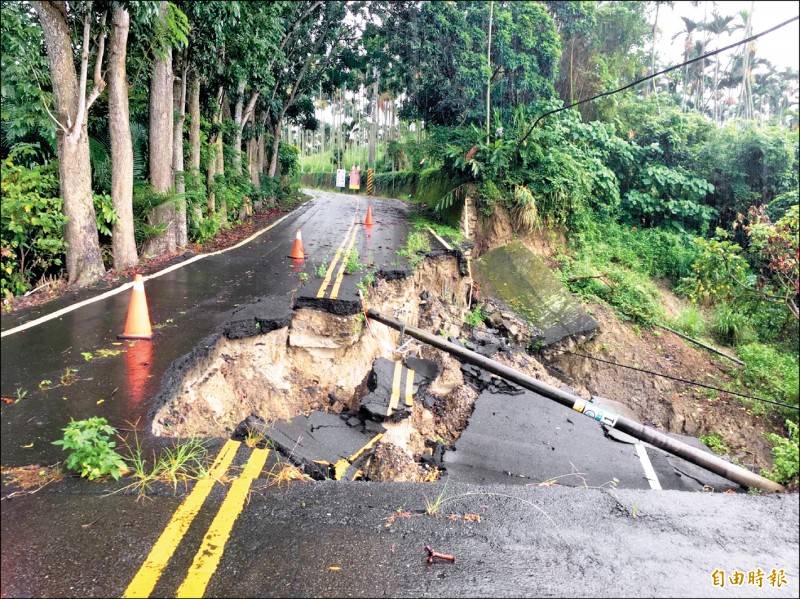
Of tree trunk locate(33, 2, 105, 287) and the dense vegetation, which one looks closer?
the dense vegetation

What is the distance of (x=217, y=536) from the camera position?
2762 millimetres

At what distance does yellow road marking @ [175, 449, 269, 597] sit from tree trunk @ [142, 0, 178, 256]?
29.9 feet

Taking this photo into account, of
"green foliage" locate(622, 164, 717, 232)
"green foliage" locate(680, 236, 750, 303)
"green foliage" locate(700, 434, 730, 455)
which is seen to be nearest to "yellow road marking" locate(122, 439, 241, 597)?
"green foliage" locate(680, 236, 750, 303)

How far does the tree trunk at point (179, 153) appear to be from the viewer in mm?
12055

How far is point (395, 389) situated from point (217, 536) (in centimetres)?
450

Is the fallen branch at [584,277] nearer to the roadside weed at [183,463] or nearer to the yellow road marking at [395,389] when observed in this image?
the yellow road marking at [395,389]

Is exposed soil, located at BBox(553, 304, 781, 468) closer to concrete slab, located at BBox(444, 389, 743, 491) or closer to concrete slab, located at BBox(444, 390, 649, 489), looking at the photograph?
concrete slab, located at BBox(444, 389, 743, 491)

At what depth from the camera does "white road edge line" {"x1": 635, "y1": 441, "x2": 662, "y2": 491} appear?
6111 mm

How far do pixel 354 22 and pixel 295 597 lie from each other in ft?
19.6

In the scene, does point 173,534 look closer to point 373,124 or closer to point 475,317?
point 475,317

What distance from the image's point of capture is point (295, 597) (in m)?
2.37

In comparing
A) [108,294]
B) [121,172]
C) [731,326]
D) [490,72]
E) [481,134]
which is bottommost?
[108,294]

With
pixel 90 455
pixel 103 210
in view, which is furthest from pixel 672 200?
pixel 103 210

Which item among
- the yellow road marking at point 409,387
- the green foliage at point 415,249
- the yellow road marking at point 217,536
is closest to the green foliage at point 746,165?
the yellow road marking at point 217,536
